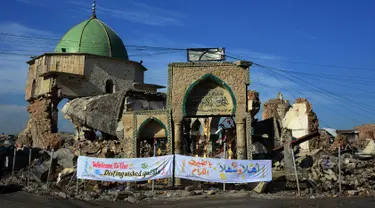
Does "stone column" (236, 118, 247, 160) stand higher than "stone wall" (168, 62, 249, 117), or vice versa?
"stone wall" (168, 62, 249, 117)

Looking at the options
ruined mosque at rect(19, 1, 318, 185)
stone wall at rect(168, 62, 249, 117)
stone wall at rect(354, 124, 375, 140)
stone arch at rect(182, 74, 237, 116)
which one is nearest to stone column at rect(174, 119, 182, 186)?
ruined mosque at rect(19, 1, 318, 185)

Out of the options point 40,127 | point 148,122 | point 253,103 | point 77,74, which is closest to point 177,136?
point 148,122

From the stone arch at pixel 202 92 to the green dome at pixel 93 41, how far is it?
2106cm

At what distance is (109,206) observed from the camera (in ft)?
39.2

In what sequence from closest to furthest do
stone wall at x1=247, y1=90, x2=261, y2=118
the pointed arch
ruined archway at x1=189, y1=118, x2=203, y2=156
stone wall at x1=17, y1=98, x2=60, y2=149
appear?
the pointed arch, ruined archway at x1=189, y1=118, x2=203, y2=156, stone wall at x1=247, y1=90, x2=261, y2=118, stone wall at x1=17, y1=98, x2=60, y2=149

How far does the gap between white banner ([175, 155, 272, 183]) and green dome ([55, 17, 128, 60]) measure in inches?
989

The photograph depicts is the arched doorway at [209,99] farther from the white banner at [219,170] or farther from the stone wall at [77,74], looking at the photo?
the stone wall at [77,74]

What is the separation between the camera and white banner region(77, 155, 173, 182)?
13750mm

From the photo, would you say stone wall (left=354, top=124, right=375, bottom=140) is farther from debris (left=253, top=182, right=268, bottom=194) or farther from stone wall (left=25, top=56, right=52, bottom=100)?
stone wall (left=25, top=56, right=52, bottom=100)

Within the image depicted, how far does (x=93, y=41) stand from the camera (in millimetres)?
36469

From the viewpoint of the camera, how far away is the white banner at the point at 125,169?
13.8 meters

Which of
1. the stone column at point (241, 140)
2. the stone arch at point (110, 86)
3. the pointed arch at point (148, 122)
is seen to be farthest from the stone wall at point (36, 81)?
the stone column at point (241, 140)

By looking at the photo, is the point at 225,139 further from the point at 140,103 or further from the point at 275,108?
the point at 275,108

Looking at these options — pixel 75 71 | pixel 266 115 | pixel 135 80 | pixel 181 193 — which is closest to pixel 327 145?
pixel 266 115
